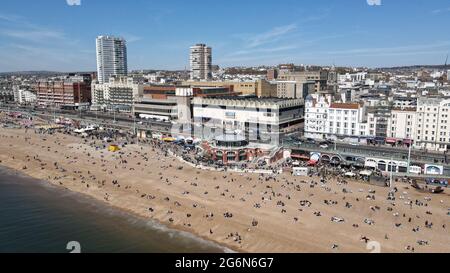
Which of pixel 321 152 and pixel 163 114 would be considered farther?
pixel 163 114

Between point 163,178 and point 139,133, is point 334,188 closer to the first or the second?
point 163,178

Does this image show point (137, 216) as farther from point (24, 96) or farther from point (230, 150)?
point (24, 96)

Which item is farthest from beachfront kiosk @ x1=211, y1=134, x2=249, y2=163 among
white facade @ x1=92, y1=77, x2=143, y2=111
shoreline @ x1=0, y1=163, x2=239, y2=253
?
white facade @ x1=92, y1=77, x2=143, y2=111

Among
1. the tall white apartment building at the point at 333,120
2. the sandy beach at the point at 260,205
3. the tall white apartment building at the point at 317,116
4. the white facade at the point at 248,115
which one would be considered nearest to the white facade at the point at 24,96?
the white facade at the point at 248,115

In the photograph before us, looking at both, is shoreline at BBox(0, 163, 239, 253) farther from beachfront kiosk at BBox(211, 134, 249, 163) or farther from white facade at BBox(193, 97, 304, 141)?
white facade at BBox(193, 97, 304, 141)
